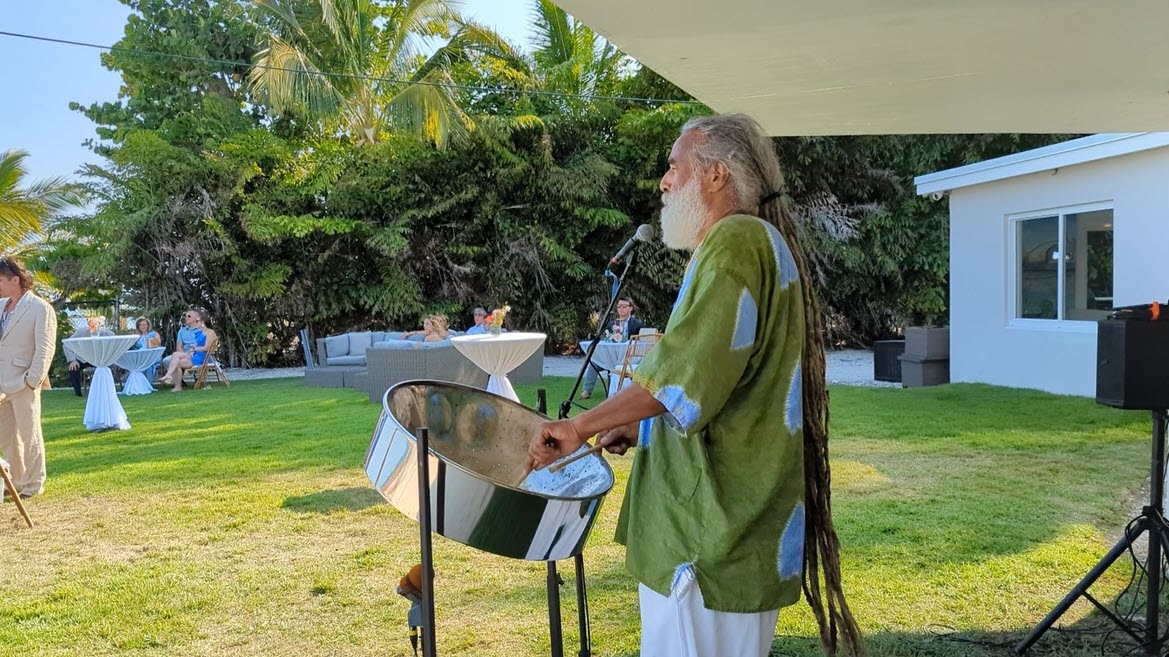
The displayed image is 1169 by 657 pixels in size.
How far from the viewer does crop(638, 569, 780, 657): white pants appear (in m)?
1.44

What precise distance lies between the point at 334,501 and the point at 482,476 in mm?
3723

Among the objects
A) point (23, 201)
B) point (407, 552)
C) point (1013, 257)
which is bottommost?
point (407, 552)

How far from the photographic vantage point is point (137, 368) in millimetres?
11250

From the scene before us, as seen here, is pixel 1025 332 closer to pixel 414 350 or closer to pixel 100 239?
pixel 414 350

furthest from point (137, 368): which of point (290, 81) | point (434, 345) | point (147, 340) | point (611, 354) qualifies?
point (611, 354)

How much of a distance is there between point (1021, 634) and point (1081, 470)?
2.94 meters

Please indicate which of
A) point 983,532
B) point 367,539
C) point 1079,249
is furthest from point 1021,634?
point 1079,249

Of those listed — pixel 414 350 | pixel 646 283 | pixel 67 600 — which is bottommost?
pixel 67 600

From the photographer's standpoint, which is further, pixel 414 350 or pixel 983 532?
pixel 414 350

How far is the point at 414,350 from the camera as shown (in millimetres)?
9242

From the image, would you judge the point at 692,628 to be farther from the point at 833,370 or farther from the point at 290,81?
the point at 290,81

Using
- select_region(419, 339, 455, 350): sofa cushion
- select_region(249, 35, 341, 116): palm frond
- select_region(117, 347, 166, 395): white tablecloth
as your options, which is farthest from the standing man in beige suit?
select_region(249, 35, 341, 116): palm frond

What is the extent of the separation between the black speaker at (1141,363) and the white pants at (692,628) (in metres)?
1.59

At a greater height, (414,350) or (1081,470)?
(414,350)
